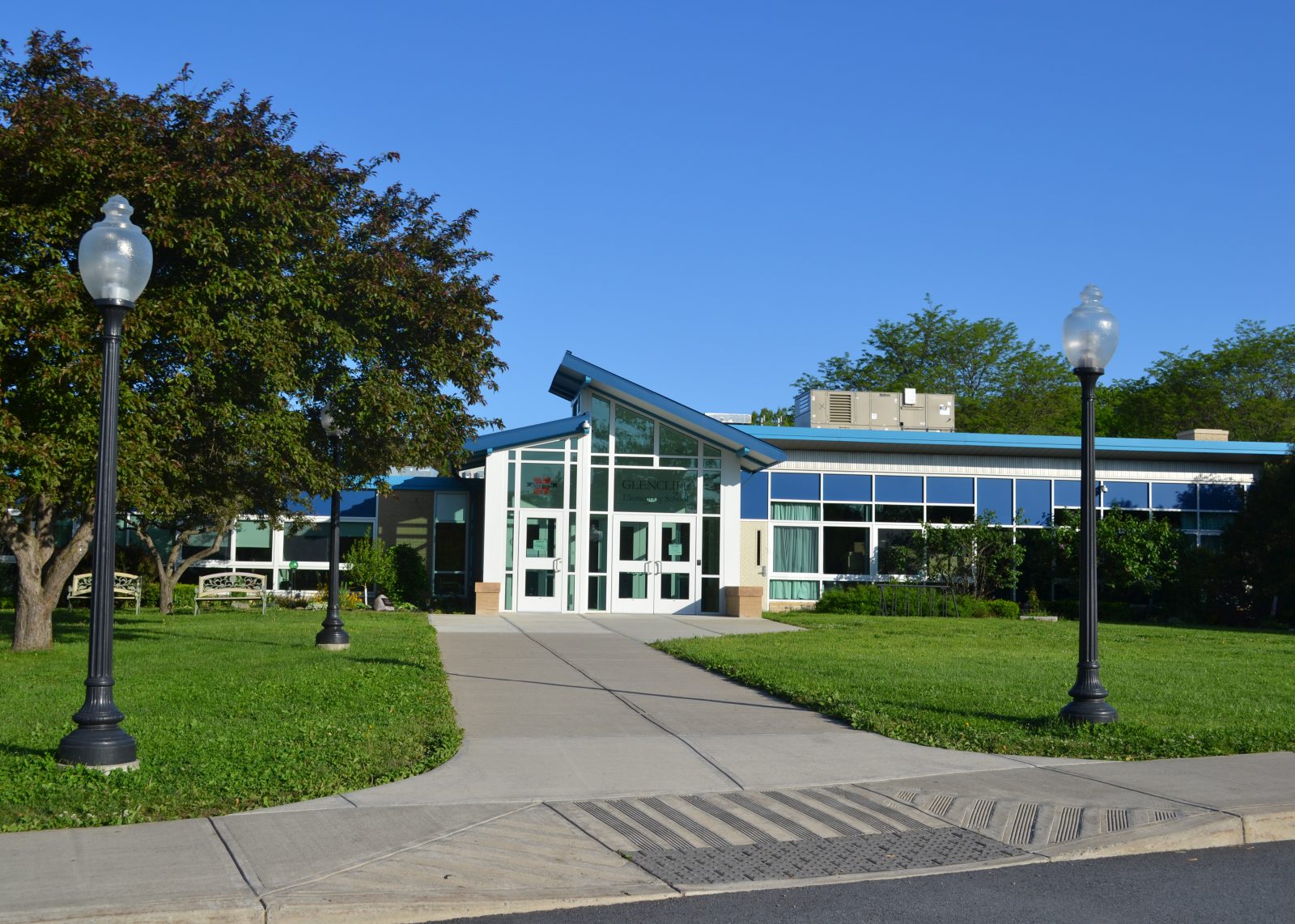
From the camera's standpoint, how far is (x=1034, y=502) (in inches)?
1139

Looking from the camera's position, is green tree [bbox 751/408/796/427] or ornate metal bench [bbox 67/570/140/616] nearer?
ornate metal bench [bbox 67/570/140/616]

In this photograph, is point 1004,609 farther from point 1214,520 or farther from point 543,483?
point 543,483

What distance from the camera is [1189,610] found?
89.9ft

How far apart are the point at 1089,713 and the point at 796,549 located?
724 inches

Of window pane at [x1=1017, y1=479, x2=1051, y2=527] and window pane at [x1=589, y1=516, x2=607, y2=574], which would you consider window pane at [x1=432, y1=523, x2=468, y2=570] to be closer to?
window pane at [x1=589, y1=516, x2=607, y2=574]

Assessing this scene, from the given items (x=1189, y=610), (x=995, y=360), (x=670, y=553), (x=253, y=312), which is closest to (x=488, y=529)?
(x=670, y=553)

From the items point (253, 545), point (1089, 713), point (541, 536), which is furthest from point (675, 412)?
point (1089, 713)

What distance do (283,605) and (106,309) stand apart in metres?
19.0

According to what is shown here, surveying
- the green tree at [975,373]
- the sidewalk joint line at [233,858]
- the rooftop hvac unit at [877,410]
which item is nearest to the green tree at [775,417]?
the green tree at [975,373]

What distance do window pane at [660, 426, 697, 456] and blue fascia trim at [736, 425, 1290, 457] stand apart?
2.03 m

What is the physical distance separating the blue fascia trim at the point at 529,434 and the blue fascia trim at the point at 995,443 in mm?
4536

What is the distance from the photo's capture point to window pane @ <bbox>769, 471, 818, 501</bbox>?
28.2m

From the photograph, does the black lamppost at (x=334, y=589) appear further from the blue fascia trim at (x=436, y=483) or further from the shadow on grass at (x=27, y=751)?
the blue fascia trim at (x=436, y=483)

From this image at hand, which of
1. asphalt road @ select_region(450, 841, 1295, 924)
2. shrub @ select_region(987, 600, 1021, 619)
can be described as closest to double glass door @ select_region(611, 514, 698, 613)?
shrub @ select_region(987, 600, 1021, 619)
